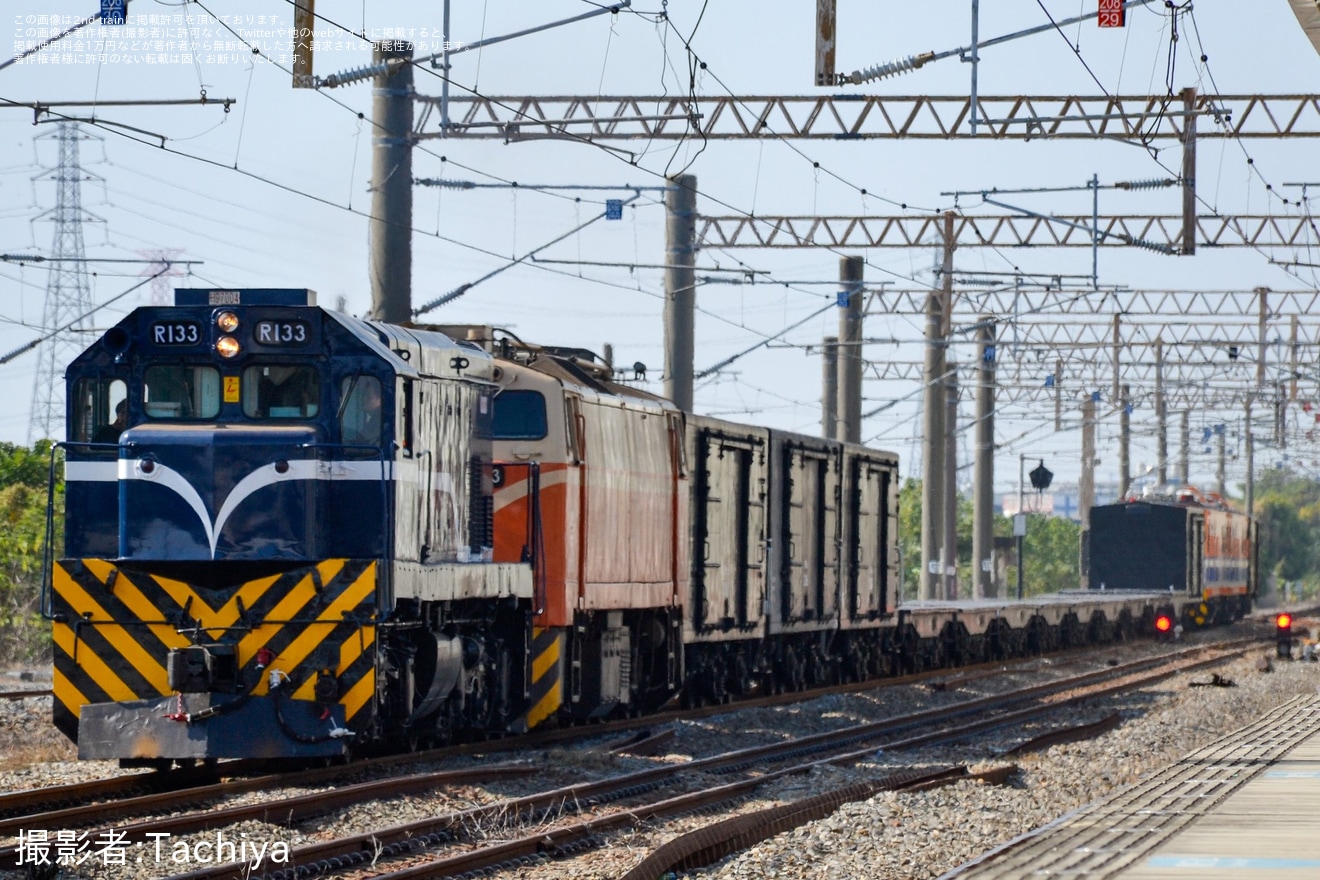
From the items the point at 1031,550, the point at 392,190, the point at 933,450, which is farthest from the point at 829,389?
the point at 1031,550

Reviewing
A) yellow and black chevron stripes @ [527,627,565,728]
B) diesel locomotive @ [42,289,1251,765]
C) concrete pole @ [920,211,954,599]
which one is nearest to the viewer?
diesel locomotive @ [42,289,1251,765]

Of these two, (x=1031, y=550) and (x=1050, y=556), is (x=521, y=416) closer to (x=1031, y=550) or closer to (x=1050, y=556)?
(x=1031, y=550)

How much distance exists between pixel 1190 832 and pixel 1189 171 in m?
20.4

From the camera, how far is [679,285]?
32.1 m

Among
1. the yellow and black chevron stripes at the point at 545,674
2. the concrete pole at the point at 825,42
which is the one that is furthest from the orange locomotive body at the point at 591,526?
the concrete pole at the point at 825,42

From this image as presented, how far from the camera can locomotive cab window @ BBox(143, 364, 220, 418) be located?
15039mm

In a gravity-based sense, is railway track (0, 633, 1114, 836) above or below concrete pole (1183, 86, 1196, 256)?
below

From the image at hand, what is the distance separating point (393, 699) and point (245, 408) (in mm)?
2592

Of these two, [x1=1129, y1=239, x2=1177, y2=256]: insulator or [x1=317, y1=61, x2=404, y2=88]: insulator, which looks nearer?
[x1=317, y1=61, x2=404, y2=88]: insulator

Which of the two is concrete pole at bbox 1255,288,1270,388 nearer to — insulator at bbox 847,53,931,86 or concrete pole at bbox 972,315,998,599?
concrete pole at bbox 972,315,998,599

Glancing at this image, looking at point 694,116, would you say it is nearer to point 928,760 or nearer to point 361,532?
point 928,760

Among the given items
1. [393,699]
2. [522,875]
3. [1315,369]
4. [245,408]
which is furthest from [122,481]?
[1315,369]

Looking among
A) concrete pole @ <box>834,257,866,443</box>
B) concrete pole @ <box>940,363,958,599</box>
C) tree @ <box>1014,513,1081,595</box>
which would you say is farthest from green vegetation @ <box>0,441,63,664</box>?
tree @ <box>1014,513,1081,595</box>

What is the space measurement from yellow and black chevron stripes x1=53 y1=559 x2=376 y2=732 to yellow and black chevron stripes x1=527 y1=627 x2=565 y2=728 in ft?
13.2
